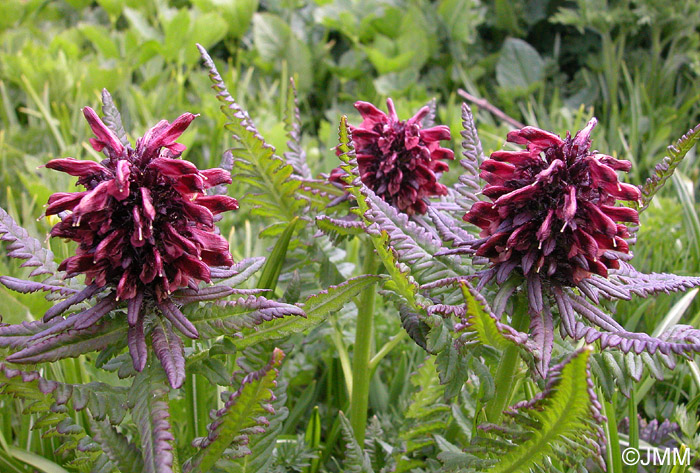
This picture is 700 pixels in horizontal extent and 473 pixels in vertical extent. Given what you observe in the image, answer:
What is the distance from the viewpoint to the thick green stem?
1.22 metres

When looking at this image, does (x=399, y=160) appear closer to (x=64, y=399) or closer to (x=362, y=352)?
(x=362, y=352)

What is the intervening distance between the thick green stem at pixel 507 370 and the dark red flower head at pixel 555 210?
11 cm

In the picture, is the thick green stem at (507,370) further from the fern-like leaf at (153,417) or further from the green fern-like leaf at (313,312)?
the fern-like leaf at (153,417)

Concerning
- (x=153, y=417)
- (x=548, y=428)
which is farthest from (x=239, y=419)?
(x=548, y=428)

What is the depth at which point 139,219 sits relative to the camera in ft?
3.31

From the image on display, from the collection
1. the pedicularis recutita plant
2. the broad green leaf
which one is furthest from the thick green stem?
the broad green leaf

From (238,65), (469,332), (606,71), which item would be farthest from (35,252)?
(606,71)

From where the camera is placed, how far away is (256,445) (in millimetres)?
1329

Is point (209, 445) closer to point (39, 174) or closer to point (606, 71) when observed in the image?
point (39, 174)

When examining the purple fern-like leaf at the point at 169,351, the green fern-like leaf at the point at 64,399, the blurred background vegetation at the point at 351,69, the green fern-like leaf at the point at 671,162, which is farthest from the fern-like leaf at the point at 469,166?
the blurred background vegetation at the point at 351,69

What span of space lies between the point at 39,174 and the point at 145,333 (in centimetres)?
220

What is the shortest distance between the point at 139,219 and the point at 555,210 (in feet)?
2.30

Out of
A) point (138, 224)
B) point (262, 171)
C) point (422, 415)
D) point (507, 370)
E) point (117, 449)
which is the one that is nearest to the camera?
point (138, 224)

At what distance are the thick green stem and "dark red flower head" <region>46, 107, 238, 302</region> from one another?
0.58 m
